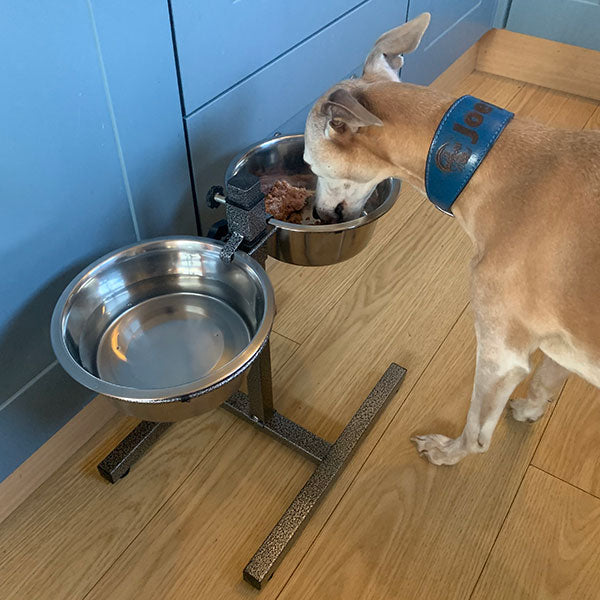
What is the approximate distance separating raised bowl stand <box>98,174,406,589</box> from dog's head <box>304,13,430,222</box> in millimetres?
180

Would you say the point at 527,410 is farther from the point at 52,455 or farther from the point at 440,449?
the point at 52,455

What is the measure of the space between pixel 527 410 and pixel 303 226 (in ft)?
2.34

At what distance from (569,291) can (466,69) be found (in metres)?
2.14

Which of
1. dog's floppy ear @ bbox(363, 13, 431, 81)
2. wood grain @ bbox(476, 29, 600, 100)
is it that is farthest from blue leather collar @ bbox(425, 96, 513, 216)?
wood grain @ bbox(476, 29, 600, 100)

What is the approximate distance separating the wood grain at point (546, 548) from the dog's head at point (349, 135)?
2.52 feet

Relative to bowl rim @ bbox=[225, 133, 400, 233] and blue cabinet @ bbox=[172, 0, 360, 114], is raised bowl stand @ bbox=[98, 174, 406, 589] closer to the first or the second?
bowl rim @ bbox=[225, 133, 400, 233]

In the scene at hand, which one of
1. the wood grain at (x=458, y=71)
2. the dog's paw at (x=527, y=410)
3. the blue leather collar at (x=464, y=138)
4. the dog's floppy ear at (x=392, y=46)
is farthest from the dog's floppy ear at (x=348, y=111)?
the wood grain at (x=458, y=71)

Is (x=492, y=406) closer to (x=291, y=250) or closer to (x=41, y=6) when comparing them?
(x=291, y=250)

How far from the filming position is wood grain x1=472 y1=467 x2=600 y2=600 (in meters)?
1.19

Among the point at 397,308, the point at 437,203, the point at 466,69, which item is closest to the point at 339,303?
the point at 397,308

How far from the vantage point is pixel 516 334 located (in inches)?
43.3

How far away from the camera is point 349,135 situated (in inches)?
45.7

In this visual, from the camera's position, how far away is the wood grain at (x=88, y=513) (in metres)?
1.20

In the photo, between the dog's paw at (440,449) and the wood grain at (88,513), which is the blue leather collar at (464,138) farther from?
the wood grain at (88,513)
